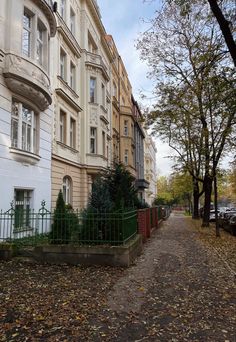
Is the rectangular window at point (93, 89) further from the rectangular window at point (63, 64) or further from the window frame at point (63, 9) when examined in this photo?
the window frame at point (63, 9)

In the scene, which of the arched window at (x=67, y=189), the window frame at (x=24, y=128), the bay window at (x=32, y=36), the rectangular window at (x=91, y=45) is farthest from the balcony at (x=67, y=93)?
the rectangular window at (x=91, y=45)

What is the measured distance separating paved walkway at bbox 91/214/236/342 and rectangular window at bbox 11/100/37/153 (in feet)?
21.6

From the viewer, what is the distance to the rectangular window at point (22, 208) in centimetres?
1102

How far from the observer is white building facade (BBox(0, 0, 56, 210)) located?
461 inches

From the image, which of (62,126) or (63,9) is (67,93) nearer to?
(62,126)

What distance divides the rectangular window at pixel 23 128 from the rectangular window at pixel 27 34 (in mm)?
2186

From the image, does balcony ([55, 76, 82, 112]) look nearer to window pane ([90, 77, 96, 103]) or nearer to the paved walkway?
window pane ([90, 77, 96, 103])

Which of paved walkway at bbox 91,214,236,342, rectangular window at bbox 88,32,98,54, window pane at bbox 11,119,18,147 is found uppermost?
rectangular window at bbox 88,32,98,54

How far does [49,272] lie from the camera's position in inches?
328

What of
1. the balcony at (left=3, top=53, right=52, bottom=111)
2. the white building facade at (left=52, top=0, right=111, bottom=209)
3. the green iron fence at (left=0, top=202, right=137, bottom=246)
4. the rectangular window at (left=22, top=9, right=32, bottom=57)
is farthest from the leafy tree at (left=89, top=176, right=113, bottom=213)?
the rectangular window at (left=22, top=9, right=32, bottom=57)

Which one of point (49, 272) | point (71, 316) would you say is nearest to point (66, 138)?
point (49, 272)

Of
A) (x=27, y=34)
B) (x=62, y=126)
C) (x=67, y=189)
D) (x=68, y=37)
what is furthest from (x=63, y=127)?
(x=27, y=34)

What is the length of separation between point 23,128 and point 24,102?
3.40 ft

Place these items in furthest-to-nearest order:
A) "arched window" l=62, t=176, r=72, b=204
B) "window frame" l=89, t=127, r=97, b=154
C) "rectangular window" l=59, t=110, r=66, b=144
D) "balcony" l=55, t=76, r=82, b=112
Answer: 1. "window frame" l=89, t=127, r=97, b=154
2. "arched window" l=62, t=176, r=72, b=204
3. "rectangular window" l=59, t=110, r=66, b=144
4. "balcony" l=55, t=76, r=82, b=112
